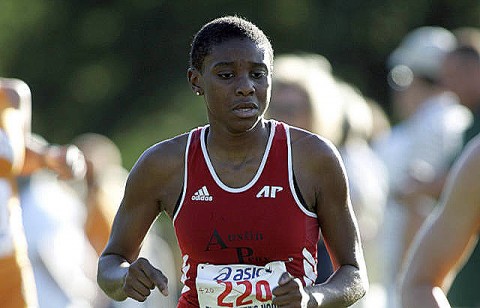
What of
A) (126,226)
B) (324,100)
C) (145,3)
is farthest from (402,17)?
(126,226)

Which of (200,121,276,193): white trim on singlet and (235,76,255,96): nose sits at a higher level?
(235,76,255,96): nose

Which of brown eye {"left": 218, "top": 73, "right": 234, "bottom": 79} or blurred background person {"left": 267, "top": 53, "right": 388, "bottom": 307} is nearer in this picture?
brown eye {"left": 218, "top": 73, "right": 234, "bottom": 79}

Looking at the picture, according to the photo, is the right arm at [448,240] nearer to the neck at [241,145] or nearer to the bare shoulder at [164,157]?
the neck at [241,145]

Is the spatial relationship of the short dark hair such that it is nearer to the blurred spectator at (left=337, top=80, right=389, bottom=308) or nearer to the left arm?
the left arm

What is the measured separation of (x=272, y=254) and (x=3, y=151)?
89.2 inches

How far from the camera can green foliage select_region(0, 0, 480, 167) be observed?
71.4 ft

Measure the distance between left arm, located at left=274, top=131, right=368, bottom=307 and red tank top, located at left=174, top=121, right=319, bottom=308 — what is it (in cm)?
4

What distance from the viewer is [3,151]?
7211 mm

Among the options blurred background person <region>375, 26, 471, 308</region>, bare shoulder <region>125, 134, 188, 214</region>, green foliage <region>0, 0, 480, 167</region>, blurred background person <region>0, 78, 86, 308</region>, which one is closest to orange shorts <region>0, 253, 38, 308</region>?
blurred background person <region>0, 78, 86, 308</region>

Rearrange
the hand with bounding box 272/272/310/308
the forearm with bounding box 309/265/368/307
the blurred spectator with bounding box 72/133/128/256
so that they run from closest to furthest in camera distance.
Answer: the hand with bounding box 272/272/310/308 < the forearm with bounding box 309/265/368/307 < the blurred spectator with bounding box 72/133/128/256

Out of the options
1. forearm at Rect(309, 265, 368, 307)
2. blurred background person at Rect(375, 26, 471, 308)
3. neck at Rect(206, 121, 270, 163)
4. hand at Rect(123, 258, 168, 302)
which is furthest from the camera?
blurred background person at Rect(375, 26, 471, 308)

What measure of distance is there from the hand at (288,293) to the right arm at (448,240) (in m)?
0.75

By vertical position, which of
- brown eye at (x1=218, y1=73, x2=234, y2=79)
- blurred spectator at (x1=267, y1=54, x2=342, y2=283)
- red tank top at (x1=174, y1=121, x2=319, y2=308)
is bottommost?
red tank top at (x1=174, y1=121, x2=319, y2=308)

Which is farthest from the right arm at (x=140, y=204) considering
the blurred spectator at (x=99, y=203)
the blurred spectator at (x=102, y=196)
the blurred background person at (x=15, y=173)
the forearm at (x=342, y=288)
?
the blurred spectator at (x=99, y=203)
